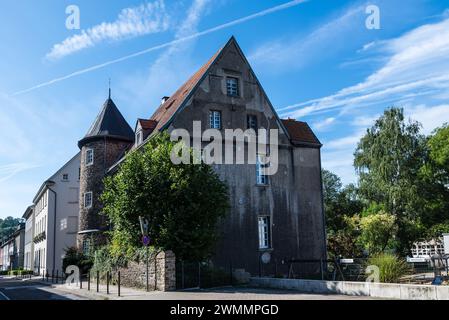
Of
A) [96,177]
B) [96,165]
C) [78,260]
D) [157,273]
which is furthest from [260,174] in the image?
[78,260]

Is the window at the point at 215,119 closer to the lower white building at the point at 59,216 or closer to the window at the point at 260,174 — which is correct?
the window at the point at 260,174

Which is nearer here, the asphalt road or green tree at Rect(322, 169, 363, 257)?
the asphalt road

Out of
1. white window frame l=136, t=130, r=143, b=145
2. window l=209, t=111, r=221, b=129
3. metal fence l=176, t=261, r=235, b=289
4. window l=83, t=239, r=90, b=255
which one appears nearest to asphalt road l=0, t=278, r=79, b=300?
metal fence l=176, t=261, r=235, b=289

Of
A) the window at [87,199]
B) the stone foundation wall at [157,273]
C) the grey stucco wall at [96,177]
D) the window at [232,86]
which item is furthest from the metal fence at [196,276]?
the window at [87,199]

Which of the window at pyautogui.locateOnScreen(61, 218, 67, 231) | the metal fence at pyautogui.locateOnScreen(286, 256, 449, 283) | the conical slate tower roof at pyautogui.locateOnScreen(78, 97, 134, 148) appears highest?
the conical slate tower roof at pyautogui.locateOnScreen(78, 97, 134, 148)

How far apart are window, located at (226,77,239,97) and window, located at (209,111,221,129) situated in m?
1.50

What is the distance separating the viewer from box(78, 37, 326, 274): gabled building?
84.2ft

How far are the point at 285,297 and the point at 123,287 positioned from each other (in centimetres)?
915

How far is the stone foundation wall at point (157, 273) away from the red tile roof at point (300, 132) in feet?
43.6

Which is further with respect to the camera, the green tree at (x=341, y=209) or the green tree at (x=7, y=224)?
the green tree at (x=7, y=224)

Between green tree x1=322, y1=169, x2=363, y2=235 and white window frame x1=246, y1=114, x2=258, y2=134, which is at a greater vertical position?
white window frame x1=246, y1=114, x2=258, y2=134

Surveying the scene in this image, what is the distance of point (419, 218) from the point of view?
41.6m

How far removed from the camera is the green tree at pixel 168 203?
64.2 feet

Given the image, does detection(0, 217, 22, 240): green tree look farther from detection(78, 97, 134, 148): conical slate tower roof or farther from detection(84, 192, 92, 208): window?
detection(84, 192, 92, 208): window
